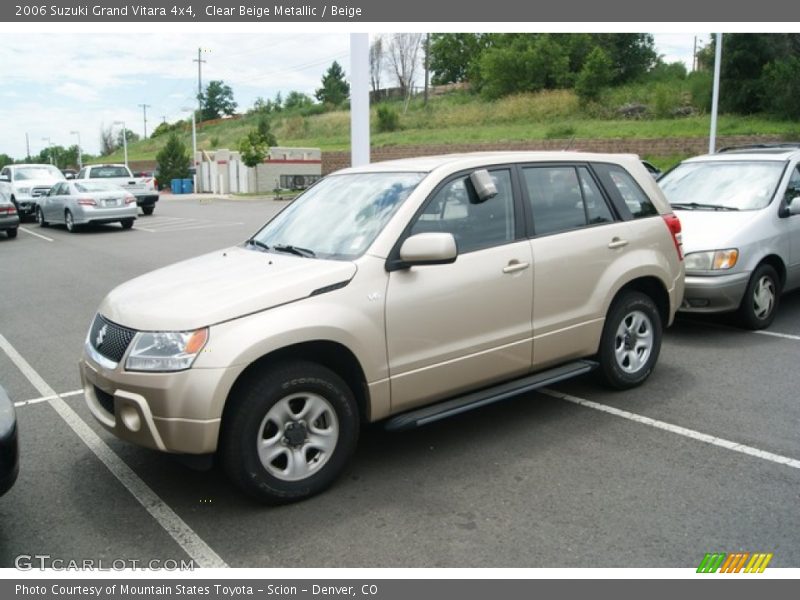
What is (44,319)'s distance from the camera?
898 cm

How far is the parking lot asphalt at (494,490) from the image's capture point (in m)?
3.50

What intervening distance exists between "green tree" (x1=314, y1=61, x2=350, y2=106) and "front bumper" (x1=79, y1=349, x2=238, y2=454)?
9284 centimetres

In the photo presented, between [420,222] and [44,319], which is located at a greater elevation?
[420,222]

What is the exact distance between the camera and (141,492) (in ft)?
13.7

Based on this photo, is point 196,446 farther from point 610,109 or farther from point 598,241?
point 610,109

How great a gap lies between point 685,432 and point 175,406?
129 inches

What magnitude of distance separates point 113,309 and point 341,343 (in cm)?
134

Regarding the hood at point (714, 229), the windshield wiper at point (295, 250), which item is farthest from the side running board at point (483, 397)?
the hood at point (714, 229)

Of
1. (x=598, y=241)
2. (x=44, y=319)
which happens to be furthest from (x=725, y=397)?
(x=44, y=319)

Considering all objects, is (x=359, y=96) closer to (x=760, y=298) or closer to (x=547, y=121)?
(x=760, y=298)

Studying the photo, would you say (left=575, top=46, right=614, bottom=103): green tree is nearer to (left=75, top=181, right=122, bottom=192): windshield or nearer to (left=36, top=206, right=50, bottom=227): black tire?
(left=75, top=181, right=122, bottom=192): windshield

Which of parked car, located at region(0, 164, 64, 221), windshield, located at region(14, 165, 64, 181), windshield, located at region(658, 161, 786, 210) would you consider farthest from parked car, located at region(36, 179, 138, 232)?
windshield, located at region(658, 161, 786, 210)

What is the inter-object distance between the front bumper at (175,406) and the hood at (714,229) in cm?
524
